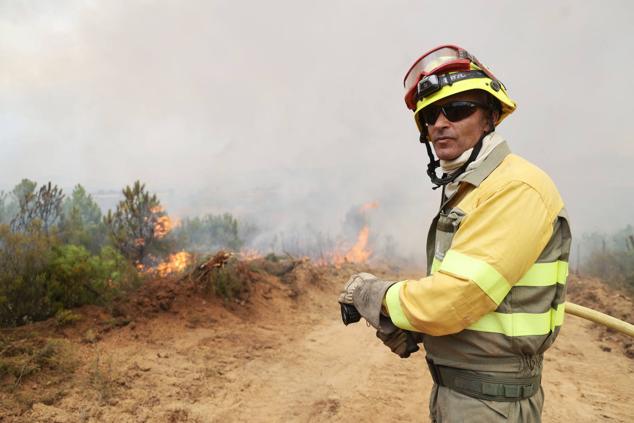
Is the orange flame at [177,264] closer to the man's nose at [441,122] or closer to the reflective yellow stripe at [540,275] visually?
the man's nose at [441,122]

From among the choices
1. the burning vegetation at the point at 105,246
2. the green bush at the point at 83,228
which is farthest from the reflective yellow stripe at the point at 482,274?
the green bush at the point at 83,228

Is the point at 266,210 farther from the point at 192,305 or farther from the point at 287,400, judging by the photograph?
the point at 287,400

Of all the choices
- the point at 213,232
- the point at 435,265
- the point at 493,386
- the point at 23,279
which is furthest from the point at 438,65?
the point at 213,232

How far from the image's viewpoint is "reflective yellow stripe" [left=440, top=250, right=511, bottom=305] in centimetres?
143

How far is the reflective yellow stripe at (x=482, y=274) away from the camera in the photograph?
4.69ft

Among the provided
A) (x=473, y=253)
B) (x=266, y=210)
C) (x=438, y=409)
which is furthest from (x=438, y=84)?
(x=266, y=210)

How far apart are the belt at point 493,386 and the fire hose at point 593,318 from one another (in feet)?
1.79

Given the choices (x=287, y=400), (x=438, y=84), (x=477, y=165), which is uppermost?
(x=438, y=84)

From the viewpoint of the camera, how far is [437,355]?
1.83m

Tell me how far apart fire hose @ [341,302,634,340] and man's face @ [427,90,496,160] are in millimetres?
961

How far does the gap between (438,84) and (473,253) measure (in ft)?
3.17

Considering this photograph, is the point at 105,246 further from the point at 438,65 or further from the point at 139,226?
the point at 438,65

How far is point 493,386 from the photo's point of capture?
5.42 feet

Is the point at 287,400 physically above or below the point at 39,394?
below
